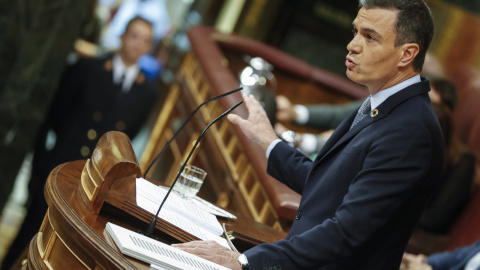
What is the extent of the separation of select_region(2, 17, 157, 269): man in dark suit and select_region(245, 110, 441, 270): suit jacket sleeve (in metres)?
2.31

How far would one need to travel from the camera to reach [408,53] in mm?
1738

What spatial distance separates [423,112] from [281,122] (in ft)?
11.1

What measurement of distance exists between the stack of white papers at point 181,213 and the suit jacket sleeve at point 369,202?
0.26 m

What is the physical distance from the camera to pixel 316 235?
1.63 metres

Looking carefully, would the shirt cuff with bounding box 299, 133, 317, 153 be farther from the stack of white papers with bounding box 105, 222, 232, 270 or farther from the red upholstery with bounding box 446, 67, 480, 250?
the stack of white papers with bounding box 105, 222, 232, 270

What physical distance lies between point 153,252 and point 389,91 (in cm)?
71

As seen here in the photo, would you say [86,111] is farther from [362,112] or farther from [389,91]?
[389,91]

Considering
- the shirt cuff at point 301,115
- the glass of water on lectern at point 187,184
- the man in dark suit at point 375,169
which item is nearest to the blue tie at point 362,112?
the man in dark suit at point 375,169

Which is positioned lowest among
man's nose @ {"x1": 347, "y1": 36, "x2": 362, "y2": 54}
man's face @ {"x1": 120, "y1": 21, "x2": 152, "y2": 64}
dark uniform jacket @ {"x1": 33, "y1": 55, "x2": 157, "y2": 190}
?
dark uniform jacket @ {"x1": 33, "y1": 55, "x2": 157, "y2": 190}

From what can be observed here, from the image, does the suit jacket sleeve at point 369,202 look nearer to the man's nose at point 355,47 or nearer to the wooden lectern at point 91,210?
the man's nose at point 355,47

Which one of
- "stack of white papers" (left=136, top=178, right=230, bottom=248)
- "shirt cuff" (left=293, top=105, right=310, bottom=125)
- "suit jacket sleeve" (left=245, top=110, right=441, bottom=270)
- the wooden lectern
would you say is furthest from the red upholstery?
the wooden lectern

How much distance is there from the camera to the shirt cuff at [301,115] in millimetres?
4590

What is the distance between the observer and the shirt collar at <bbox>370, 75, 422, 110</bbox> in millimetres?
1763

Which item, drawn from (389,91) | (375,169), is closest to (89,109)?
(389,91)
